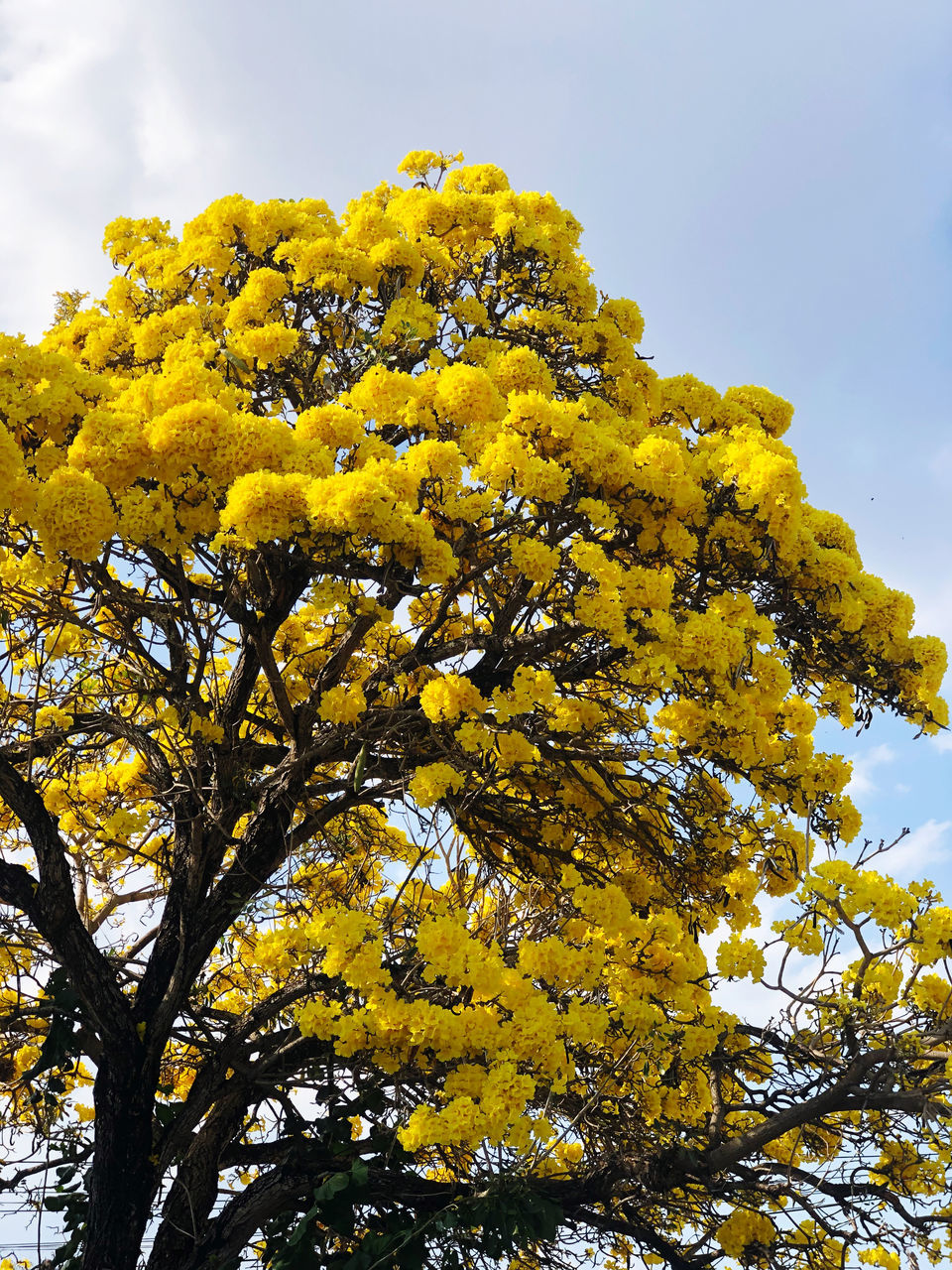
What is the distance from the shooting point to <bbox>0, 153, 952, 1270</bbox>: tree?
586 centimetres

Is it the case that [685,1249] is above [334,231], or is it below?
below

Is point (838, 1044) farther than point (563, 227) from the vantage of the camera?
No

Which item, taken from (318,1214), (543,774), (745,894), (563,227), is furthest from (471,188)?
(318,1214)

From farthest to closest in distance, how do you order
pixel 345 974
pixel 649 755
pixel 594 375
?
pixel 594 375, pixel 649 755, pixel 345 974

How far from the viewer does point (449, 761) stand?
670cm

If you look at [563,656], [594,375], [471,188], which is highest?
[471,188]

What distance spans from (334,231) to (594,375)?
2245 millimetres

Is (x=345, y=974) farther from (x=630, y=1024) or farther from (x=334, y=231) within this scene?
(x=334, y=231)

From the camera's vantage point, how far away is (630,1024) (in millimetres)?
6371

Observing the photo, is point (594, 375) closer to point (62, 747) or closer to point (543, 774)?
point (543, 774)

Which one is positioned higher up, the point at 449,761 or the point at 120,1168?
the point at 449,761

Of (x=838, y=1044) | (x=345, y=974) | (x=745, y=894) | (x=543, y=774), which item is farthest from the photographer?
(x=745, y=894)

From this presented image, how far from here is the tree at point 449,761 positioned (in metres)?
5.86

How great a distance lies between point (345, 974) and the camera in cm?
571
